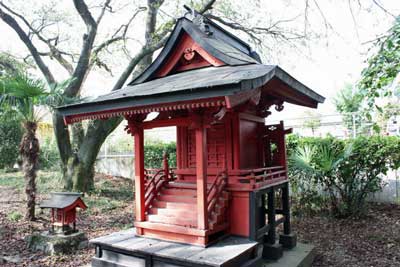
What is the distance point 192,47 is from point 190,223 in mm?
2819

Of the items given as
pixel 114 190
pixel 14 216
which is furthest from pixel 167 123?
pixel 114 190

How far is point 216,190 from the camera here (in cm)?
446

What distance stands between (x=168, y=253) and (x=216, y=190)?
108 centimetres

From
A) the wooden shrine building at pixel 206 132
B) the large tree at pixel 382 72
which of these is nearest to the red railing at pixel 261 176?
the wooden shrine building at pixel 206 132

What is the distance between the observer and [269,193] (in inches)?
197

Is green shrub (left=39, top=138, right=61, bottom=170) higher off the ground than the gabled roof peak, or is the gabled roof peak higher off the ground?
the gabled roof peak

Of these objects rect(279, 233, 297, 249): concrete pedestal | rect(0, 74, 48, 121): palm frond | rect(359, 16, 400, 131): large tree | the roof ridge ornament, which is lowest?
rect(279, 233, 297, 249): concrete pedestal

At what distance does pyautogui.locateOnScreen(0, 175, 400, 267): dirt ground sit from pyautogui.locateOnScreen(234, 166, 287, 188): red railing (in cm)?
174

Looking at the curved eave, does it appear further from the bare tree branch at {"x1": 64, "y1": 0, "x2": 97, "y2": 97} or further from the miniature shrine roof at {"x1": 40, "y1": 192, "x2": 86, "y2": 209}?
the bare tree branch at {"x1": 64, "y1": 0, "x2": 97, "y2": 97}

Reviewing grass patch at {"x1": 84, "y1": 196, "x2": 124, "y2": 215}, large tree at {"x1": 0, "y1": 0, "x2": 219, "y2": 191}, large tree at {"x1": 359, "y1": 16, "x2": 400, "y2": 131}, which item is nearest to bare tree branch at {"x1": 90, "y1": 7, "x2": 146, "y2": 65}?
large tree at {"x1": 0, "y1": 0, "x2": 219, "y2": 191}

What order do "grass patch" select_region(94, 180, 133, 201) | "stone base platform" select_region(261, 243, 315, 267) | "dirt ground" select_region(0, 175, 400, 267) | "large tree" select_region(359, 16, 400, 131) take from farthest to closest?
"grass patch" select_region(94, 180, 133, 201) → "dirt ground" select_region(0, 175, 400, 267) → "stone base platform" select_region(261, 243, 315, 267) → "large tree" select_region(359, 16, 400, 131)

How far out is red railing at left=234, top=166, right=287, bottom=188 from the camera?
14.5ft

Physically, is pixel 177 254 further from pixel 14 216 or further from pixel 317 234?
pixel 14 216

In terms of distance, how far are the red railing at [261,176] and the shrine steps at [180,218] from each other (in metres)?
0.38
